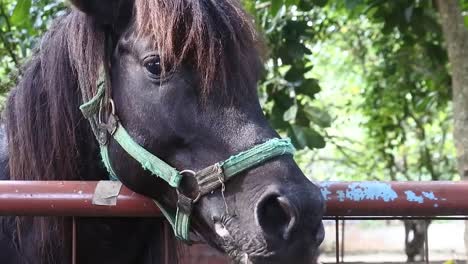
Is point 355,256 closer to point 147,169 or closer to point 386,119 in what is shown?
point 386,119

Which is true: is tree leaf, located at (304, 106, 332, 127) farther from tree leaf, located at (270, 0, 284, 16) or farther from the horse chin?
the horse chin

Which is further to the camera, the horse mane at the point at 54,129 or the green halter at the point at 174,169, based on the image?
the horse mane at the point at 54,129

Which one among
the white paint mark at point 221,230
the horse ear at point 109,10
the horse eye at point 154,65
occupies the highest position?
the horse ear at point 109,10

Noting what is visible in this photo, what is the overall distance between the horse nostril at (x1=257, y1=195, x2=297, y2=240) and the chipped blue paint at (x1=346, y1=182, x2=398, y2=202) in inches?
10.2

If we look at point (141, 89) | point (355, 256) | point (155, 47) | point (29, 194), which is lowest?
point (355, 256)

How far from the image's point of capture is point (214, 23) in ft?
5.81

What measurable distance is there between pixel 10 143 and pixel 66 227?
36 cm

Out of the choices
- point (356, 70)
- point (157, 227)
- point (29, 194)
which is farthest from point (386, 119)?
point (29, 194)

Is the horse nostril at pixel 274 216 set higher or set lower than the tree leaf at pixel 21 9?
lower

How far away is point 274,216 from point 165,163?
14.6 inches

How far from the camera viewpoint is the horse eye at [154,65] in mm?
1731

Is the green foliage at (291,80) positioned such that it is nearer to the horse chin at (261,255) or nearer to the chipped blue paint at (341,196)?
the chipped blue paint at (341,196)

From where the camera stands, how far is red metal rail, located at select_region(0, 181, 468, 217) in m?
1.56

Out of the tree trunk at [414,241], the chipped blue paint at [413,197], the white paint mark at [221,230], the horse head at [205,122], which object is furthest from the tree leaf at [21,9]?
the tree trunk at [414,241]
